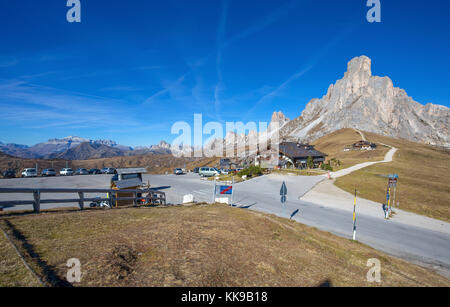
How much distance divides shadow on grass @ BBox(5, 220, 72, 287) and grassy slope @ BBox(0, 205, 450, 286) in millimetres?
78

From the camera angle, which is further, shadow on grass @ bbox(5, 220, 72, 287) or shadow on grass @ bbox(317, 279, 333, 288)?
shadow on grass @ bbox(317, 279, 333, 288)

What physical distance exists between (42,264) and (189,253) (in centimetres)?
325

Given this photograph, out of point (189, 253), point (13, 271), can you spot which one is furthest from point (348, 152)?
point (13, 271)

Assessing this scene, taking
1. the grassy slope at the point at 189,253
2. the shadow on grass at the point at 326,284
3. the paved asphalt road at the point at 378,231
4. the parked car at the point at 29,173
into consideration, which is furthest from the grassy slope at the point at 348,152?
the parked car at the point at 29,173

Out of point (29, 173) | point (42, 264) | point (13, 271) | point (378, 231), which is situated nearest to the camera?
point (13, 271)

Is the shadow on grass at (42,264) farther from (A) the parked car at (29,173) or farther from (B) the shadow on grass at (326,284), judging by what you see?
(A) the parked car at (29,173)

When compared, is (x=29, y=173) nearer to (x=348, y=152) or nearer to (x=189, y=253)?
(x=189, y=253)

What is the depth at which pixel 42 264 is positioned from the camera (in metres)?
4.24

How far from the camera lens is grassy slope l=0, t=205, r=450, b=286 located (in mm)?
4609

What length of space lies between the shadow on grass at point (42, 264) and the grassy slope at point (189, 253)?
78mm

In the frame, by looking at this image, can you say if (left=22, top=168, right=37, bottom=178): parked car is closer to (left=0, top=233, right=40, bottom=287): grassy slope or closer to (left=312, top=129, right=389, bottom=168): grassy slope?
(left=0, top=233, right=40, bottom=287): grassy slope

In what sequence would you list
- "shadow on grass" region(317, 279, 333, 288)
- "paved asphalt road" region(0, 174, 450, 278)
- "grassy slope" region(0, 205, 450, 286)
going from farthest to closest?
1. "paved asphalt road" region(0, 174, 450, 278)
2. "shadow on grass" region(317, 279, 333, 288)
3. "grassy slope" region(0, 205, 450, 286)

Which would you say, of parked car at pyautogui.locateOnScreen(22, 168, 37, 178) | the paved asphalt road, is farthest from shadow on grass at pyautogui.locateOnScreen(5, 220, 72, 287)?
parked car at pyautogui.locateOnScreen(22, 168, 37, 178)
